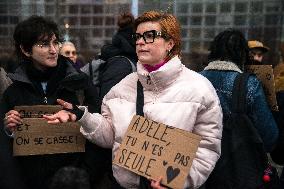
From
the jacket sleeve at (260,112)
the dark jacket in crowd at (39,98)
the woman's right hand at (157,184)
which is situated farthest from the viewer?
the jacket sleeve at (260,112)

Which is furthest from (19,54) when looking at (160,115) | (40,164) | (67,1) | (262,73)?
(67,1)

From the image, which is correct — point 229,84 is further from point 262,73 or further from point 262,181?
point 262,181

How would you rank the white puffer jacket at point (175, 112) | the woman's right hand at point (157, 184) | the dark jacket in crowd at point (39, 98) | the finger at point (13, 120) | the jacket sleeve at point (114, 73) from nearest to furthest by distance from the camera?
1. the woman's right hand at point (157, 184)
2. the white puffer jacket at point (175, 112)
3. the finger at point (13, 120)
4. the dark jacket in crowd at point (39, 98)
5. the jacket sleeve at point (114, 73)

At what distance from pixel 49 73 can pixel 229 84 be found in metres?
1.14

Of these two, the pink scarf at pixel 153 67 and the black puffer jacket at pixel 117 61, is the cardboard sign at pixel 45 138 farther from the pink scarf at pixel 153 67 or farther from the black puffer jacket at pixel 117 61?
the black puffer jacket at pixel 117 61

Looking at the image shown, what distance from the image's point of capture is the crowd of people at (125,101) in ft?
7.82

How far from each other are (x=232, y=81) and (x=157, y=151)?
88 cm

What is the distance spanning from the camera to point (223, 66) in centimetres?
303

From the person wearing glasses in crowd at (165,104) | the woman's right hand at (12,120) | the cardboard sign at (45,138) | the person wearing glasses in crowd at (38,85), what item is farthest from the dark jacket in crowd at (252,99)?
the woman's right hand at (12,120)

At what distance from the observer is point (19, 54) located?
293 cm

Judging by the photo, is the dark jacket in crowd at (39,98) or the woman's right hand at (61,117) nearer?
the woman's right hand at (61,117)

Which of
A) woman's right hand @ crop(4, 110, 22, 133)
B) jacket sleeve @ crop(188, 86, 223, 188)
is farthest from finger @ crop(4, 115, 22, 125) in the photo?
jacket sleeve @ crop(188, 86, 223, 188)

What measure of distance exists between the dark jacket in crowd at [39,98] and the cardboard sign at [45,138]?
86 mm

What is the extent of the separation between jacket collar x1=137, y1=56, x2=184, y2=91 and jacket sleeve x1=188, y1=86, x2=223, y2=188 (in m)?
0.20
